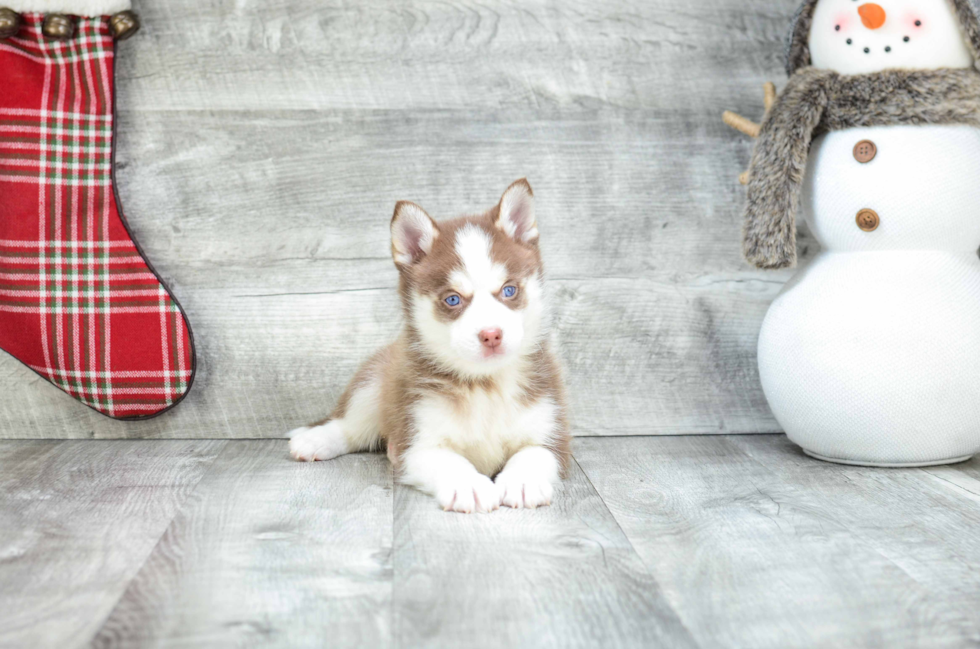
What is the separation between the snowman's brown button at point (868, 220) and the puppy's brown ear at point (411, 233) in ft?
3.18

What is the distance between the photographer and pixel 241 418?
2.26 meters

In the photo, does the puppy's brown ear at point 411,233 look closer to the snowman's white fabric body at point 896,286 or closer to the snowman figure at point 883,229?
the snowman figure at point 883,229

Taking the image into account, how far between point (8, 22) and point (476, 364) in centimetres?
146

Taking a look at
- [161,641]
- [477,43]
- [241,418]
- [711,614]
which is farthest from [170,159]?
[711,614]

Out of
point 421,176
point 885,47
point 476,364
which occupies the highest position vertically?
point 885,47

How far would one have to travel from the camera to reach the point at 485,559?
4.33 ft

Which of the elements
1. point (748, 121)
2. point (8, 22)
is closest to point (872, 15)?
point (748, 121)

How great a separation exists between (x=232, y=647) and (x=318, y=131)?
151cm

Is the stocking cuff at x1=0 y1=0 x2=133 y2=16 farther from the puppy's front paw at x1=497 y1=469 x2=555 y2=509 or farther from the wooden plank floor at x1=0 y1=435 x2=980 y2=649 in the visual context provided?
the puppy's front paw at x1=497 y1=469 x2=555 y2=509

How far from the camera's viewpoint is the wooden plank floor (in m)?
1.09

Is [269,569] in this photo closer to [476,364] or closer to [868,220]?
[476,364]

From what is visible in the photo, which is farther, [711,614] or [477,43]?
[477,43]

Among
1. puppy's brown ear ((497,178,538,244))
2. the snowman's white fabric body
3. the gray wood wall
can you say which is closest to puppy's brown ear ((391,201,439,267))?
puppy's brown ear ((497,178,538,244))

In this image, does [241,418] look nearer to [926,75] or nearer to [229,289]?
[229,289]
